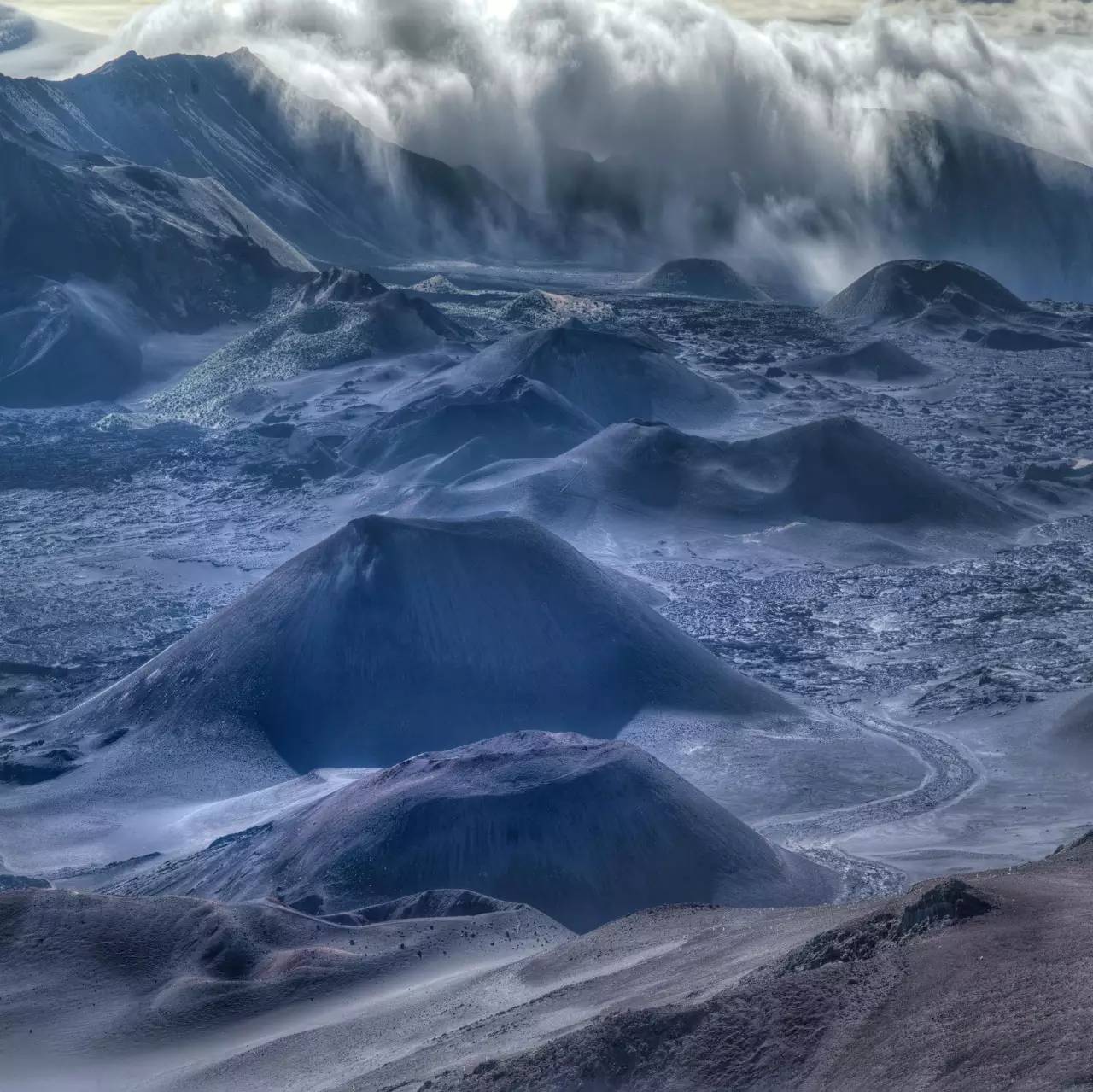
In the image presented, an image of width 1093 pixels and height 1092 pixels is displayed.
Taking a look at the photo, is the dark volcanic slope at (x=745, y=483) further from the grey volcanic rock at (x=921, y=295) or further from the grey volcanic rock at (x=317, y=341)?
the grey volcanic rock at (x=921, y=295)

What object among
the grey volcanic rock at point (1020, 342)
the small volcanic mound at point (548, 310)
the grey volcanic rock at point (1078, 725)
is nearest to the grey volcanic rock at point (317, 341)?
the small volcanic mound at point (548, 310)

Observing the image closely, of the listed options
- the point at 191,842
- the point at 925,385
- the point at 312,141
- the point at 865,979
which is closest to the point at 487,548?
the point at 191,842

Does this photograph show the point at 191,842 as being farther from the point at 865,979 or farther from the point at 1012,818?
the point at 865,979

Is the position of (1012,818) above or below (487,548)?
below

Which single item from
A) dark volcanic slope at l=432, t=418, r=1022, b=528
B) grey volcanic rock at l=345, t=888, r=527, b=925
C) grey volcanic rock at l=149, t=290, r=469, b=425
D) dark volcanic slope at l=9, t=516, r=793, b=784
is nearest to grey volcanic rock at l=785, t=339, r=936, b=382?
grey volcanic rock at l=149, t=290, r=469, b=425

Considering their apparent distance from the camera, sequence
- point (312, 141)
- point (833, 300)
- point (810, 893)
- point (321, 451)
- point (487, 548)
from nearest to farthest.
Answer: point (810, 893), point (487, 548), point (321, 451), point (833, 300), point (312, 141)

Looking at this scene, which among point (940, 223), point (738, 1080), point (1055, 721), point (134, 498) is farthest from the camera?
point (940, 223)

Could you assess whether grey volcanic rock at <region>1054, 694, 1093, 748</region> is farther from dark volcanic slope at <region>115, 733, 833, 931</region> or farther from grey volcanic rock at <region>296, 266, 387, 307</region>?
grey volcanic rock at <region>296, 266, 387, 307</region>
